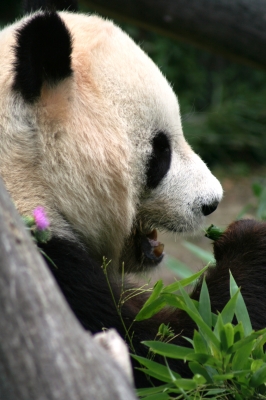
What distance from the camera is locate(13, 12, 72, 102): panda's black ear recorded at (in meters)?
1.82

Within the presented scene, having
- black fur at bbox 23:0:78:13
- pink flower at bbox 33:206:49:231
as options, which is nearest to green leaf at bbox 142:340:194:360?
pink flower at bbox 33:206:49:231

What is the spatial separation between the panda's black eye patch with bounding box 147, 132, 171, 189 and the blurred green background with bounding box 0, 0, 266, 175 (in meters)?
4.51

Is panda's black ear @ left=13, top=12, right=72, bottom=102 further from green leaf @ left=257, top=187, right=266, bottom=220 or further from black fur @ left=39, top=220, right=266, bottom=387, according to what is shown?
green leaf @ left=257, top=187, right=266, bottom=220

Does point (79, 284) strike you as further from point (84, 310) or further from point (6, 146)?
point (6, 146)

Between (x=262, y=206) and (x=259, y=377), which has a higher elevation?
(x=262, y=206)

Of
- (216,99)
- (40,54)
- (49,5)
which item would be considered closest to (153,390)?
(40,54)

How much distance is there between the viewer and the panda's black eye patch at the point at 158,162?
2.13 meters

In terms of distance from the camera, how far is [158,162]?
2139mm

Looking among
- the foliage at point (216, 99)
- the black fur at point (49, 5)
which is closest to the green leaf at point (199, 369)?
the black fur at point (49, 5)

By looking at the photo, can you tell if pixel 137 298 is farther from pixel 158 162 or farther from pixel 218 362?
pixel 218 362

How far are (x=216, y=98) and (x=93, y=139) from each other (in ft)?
19.3

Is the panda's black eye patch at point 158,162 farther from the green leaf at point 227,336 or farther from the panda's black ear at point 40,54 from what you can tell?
the green leaf at point 227,336

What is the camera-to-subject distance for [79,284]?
1.83 m

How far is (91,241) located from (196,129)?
5033 millimetres
